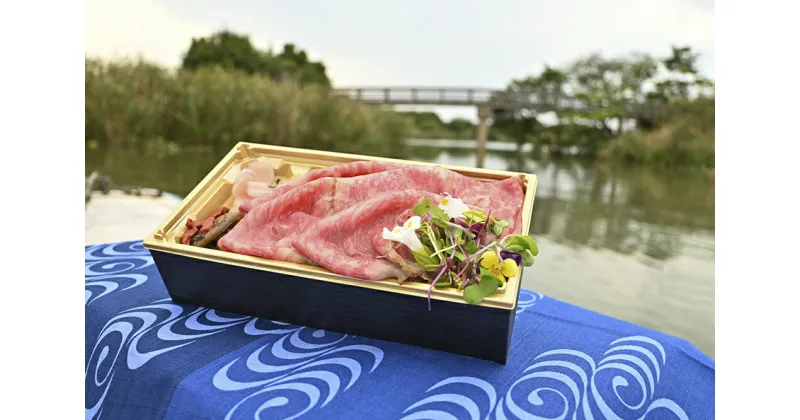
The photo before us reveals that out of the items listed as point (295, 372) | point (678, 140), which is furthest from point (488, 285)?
point (678, 140)

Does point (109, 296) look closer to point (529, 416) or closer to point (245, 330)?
point (245, 330)

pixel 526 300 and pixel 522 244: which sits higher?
pixel 522 244

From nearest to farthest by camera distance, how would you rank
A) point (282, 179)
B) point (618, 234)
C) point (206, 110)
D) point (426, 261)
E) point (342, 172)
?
point (426, 261)
point (342, 172)
point (282, 179)
point (618, 234)
point (206, 110)

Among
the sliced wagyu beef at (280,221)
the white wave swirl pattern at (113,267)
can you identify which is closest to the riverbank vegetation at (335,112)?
the white wave swirl pattern at (113,267)

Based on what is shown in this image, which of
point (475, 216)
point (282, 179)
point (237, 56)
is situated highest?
point (237, 56)

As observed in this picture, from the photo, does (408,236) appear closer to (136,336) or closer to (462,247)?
(462,247)

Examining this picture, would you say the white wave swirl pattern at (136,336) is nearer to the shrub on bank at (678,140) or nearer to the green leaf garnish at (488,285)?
the green leaf garnish at (488,285)

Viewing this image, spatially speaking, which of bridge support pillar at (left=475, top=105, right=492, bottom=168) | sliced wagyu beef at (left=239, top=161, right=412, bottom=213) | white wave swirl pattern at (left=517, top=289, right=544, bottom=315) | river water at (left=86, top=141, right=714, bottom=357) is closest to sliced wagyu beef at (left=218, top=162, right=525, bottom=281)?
sliced wagyu beef at (left=239, top=161, right=412, bottom=213)
